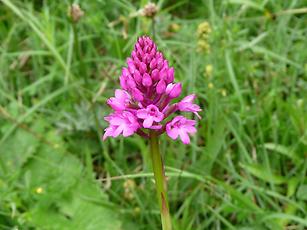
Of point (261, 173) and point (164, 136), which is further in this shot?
point (164, 136)

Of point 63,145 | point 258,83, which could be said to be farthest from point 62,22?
point 258,83

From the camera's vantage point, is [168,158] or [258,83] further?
[258,83]

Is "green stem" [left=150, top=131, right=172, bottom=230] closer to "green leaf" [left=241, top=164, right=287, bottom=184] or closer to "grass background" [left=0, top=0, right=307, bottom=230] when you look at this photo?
"grass background" [left=0, top=0, right=307, bottom=230]

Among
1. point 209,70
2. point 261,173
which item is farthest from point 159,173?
point 209,70

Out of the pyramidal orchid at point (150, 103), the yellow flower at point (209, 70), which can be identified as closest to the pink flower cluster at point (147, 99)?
the pyramidal orchid at point (150, 103)

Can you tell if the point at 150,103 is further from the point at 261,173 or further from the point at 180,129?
the point at 261,173

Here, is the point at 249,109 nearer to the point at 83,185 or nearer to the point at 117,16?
the point at 83,185

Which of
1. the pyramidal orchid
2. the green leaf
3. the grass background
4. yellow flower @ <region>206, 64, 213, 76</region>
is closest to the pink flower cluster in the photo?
the pyramidal orchid
